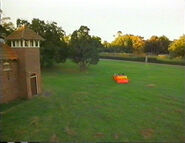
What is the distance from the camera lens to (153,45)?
2809 cm

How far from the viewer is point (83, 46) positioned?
1595cm

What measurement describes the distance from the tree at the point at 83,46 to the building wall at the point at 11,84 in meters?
8.28

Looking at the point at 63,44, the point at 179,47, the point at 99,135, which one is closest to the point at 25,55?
the point at 99,135

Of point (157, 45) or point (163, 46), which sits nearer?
point (163, 46)

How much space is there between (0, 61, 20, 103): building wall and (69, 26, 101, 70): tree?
8.28m

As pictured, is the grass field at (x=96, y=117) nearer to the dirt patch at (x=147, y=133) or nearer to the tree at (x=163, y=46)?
the dirt patch at (x=147, y=133)

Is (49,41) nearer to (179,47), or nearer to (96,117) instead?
(179,47)

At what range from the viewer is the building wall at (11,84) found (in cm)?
748

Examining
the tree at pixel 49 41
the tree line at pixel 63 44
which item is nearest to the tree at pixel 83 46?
the tree line at pixel 63 44

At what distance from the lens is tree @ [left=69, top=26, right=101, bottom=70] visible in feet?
52.4

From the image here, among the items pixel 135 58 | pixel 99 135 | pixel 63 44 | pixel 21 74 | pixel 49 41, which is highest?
pixel 49 41

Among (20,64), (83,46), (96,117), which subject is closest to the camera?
(96,117)

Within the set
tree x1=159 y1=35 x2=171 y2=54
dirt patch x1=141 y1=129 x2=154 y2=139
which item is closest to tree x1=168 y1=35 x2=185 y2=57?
dirt patch x1=141 y1=129 x2=154 y2=139

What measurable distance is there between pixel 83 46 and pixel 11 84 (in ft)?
28.8
